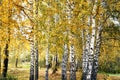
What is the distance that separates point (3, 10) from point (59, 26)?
6874 mm

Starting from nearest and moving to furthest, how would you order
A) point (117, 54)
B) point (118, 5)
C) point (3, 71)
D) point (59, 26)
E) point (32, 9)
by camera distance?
point (118, 5)
point (59, 26)
point (32, 9)
point (3, 71)
point (117, 54)

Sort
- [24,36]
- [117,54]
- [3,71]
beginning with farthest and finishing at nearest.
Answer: [117,54] → [3,71] → [24,36]

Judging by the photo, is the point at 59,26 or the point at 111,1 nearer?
the point at 111,1

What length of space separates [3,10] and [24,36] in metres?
3.27

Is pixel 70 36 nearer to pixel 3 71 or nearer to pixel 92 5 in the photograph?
pixel 92 5

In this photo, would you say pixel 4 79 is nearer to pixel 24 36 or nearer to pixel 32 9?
pixel 24 36

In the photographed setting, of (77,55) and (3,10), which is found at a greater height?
(3,10)

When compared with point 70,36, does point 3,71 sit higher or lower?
lower

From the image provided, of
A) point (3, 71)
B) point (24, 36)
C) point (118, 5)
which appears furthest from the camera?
point (3, 71)

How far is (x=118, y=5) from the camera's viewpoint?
1920cm

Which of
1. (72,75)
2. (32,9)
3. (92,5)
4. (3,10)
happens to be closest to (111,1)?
(92,5)

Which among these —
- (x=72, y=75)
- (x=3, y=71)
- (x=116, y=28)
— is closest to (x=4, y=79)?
(x=3, y=71)

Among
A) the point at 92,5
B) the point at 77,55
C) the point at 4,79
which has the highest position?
the point at 92,5

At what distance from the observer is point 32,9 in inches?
1030
